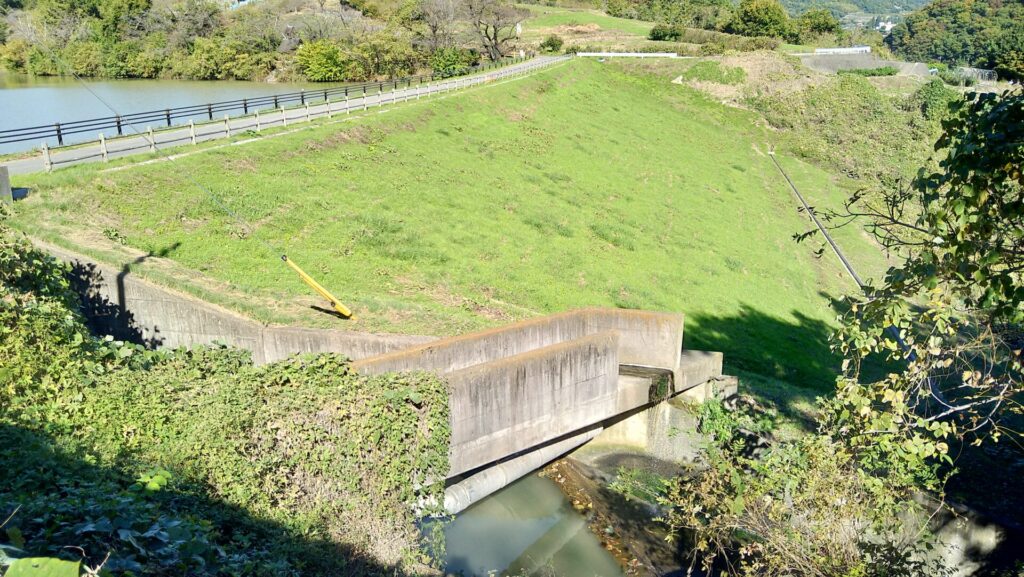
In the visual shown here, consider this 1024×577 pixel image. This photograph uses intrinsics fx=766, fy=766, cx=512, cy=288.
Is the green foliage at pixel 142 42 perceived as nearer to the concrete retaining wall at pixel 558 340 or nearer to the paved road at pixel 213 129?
the paved road at pixel 213 129

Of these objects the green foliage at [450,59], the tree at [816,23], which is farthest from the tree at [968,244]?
the tree at [816,23]

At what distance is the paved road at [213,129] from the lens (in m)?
20.2

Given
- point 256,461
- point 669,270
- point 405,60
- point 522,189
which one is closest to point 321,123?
point 522,189

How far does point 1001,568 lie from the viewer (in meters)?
10.8

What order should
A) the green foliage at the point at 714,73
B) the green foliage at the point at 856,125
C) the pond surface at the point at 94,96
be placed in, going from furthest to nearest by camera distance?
the green foliage at the point at 714,73, the green foliage at the point at 856,125, the pond surface at the point at 94,96

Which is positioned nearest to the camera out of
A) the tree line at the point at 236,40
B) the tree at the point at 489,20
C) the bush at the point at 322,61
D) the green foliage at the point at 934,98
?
the green foliage at the point at 934,98

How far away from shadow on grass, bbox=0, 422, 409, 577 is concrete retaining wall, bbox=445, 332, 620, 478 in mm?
2993

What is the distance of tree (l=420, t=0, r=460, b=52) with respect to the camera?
56.3m

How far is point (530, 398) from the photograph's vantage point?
12820 millimetres

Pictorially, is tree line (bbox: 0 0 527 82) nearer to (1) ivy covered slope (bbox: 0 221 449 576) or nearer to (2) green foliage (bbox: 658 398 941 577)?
(1) ivy covered slope (bbox: 0 221 449 576)

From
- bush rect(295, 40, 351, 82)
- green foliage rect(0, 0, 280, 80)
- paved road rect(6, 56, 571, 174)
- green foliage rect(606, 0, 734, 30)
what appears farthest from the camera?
green foliage rect(606, 0, 734, 30)

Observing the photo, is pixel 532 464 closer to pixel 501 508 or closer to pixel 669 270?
pixel 501 508

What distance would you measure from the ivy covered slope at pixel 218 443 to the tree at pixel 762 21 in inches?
2809

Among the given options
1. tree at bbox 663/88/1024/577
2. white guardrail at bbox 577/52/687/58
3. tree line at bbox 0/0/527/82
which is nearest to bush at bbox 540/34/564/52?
white guardrail at bbox 577/52/687/58
